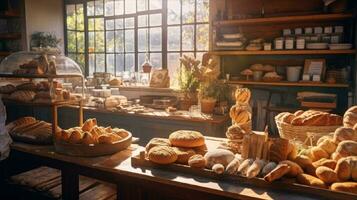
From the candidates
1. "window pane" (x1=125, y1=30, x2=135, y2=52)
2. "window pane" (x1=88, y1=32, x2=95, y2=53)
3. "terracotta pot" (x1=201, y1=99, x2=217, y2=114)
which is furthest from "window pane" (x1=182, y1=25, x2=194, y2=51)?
"window pane" (x1=88, y1=32, x2=95, y2=53)

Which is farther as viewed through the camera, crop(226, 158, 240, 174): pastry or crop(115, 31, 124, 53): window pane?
crop(115, 31, 124, 53): window pane

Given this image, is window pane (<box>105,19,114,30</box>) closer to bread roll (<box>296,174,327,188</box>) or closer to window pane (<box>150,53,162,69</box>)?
window pane (<box>150,53,162,69</box>)

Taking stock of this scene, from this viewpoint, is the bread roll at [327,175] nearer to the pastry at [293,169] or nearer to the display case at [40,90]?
the pastry at [293,169]

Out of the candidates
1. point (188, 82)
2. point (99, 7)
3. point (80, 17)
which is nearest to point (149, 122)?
point (188, 82)

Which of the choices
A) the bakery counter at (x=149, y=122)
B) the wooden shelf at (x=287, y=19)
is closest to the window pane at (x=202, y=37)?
the wooden shelf at (x=287, y=19)

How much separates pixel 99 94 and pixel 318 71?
2835mm

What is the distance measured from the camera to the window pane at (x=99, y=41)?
587 centimetres

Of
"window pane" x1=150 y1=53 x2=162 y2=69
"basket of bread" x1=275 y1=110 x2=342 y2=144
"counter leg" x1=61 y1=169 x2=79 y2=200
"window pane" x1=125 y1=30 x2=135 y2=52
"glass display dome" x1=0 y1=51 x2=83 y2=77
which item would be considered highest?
"window pane" x1=125 y1=30 x2=135 y2=52

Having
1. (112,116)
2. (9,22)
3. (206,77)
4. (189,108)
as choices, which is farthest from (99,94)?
(9,22)

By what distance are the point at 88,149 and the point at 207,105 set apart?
1.91 meters

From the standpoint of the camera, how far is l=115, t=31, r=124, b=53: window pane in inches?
221

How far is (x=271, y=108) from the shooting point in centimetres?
396

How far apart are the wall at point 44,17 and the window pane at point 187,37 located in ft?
8.84

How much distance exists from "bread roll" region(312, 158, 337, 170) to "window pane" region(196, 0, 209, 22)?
3.65 meters
